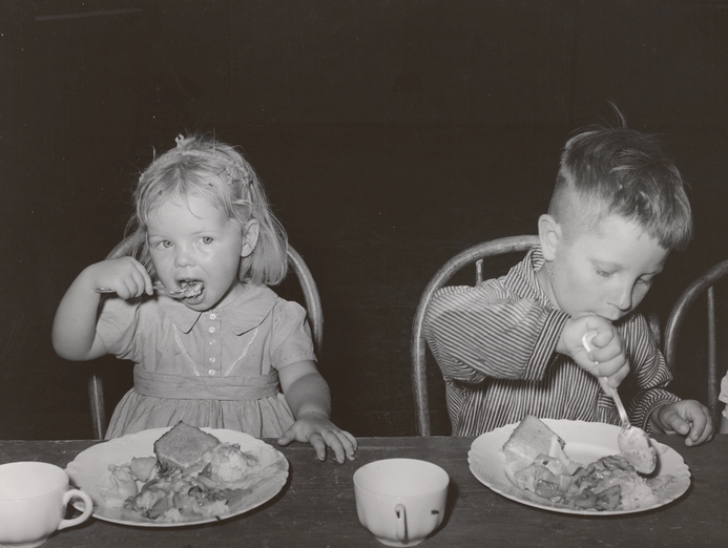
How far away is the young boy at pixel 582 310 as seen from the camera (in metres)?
0.71

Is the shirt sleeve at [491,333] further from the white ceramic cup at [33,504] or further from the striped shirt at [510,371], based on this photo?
the white ceramic cup at [33,504]

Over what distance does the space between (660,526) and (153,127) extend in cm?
81

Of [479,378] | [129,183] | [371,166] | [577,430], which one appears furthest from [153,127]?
[371,166]

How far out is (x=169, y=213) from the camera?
0.88m

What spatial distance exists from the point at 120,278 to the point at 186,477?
0.35m

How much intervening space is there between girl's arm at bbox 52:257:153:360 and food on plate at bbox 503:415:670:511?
49 cm

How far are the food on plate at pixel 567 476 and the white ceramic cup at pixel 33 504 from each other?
1.15 feet

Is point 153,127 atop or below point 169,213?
atop

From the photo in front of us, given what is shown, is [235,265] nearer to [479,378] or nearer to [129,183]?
[129,183]

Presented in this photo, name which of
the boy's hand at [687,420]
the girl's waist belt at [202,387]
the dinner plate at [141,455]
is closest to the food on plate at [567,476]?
the boy's hand at [687,420]

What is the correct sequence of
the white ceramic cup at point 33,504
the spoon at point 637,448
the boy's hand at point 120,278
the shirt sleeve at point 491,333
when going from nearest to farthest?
the white ceramic cup at point 33,504, the spoon at point 637,448, the shirt sleeve at point 491,333, the boy's hand at point 120,278

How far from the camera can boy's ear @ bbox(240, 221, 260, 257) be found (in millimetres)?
955

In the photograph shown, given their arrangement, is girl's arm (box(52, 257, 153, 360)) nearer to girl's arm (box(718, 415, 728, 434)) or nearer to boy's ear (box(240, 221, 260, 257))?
boy's ear (box(240, 221, 260, 257))

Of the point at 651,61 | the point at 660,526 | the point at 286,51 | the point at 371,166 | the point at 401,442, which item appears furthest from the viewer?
the point at 371,166
